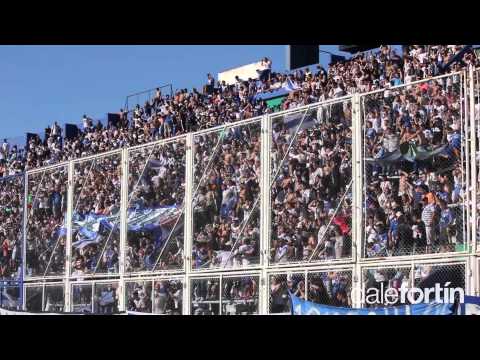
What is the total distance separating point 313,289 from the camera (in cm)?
1234

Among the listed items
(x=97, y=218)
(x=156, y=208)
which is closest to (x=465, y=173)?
(x=156, y=208)

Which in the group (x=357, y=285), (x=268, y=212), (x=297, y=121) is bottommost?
(x=357, y=285)

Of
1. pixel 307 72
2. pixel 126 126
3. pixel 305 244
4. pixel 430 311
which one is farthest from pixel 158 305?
pixel 126 126

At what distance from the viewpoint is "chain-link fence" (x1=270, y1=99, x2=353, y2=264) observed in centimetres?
1232

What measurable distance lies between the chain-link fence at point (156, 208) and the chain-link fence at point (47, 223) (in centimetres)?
218

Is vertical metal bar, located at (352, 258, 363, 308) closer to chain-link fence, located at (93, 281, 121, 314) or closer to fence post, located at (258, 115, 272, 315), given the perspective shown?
fence post, located at (258, 115, 272, 315)

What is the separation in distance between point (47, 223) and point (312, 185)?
23.5ft

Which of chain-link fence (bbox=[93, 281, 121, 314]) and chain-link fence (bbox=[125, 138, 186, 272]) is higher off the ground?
chain-link fence (bbox=[125, 138, 186, 272])

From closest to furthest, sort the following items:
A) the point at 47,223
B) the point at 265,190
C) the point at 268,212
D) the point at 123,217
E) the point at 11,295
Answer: the point at 268,212
the point at 265,190
the point at 123,217
the point at 47,223
the point at 11,295

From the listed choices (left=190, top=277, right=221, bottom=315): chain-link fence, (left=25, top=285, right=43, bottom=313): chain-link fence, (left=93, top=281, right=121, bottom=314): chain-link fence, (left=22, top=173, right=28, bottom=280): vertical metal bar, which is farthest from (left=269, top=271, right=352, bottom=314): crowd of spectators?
(left=22, top=173, right=28, bottom=280): vertical metal bar

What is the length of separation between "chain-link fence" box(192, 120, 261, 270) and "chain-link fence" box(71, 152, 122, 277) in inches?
88.6

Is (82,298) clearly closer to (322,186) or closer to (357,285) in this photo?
(322,186)
